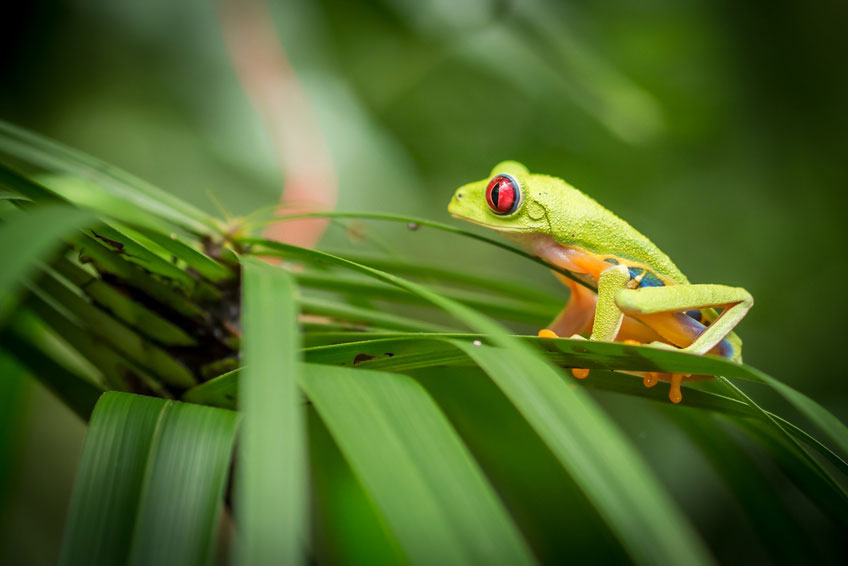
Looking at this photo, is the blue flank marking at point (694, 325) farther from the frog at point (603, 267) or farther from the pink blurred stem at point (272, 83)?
the pink blurred stem at point (272, 83)

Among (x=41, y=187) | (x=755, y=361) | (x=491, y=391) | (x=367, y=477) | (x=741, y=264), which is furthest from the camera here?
(x=741, y=264)

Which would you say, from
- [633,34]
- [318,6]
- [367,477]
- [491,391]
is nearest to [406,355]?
[367,477]

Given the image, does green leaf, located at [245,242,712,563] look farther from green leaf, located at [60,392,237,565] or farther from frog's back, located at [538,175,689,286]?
frog's back, located at [538,175,689,286]

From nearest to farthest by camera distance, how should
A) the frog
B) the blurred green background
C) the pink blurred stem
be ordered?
the frog
the pink blurred stem
the blurred green background

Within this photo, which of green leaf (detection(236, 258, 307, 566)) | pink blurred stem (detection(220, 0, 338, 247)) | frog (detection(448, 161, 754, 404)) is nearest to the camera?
green leaf (detection(236, 258, 307, 566))

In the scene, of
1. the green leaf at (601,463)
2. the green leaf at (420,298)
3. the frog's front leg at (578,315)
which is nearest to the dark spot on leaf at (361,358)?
the green leaf at (420,298)

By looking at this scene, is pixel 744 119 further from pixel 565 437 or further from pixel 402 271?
pixel 565 437

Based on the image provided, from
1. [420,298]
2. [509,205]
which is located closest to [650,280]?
[509,205]

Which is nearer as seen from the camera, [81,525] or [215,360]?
[81,525]

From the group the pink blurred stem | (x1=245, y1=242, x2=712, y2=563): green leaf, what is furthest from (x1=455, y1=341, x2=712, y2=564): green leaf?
the pink blurred stem
